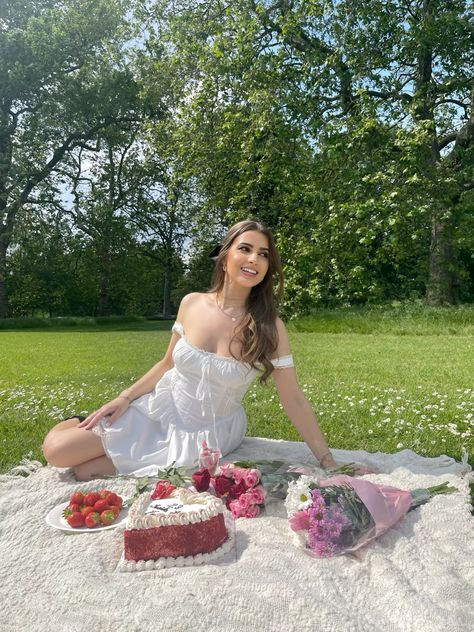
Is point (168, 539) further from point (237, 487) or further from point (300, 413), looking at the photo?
point (300, 413)

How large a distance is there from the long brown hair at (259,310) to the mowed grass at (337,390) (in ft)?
6.30

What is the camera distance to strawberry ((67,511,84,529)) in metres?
3.11

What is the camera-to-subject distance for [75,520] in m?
3.11

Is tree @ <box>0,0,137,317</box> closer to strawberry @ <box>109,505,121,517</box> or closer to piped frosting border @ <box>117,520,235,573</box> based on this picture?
strawberry @ <box>109,505,121,517</box>

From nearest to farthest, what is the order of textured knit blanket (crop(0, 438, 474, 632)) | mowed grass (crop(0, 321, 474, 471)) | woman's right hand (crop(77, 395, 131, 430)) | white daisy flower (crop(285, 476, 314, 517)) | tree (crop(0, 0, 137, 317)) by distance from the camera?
textured knit blanket (crop(0, 438, 474, 632)), white daisy flower (crop(285, 476, 314, 517)), woman's right hand (crop(77, 395, 131, 430)), mowed grass (crop(0, 321, 474, 471)), tree (crop(0, 0, 137, 317))

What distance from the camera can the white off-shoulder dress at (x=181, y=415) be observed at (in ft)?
12.7

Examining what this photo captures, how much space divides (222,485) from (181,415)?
761 millimetres

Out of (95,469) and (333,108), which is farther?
(333,108)

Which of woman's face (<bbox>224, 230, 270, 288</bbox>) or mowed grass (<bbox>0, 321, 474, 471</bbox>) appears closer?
woman's face (<bbox>224, 230, 270, 288</bbox>)

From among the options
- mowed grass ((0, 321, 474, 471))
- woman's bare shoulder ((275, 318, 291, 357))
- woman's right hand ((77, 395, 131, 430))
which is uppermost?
woman's bare shoulder ((275, 318, 291, 357))

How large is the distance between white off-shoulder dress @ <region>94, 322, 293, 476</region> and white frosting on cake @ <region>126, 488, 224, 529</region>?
824 mm

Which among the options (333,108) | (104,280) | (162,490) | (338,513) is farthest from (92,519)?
(104,280)

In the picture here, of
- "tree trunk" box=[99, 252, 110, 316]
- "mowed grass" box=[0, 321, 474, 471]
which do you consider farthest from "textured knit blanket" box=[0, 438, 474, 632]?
"tree trunk" box=[99, 252, 110, 316]

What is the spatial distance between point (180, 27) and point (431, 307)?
37.8 ft
